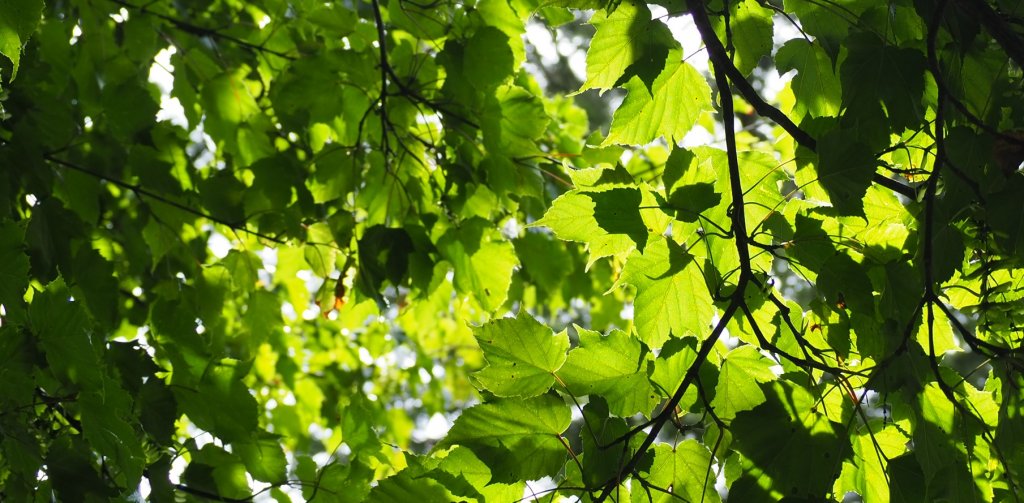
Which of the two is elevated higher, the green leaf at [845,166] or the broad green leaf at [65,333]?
the green leaf at [845,166]

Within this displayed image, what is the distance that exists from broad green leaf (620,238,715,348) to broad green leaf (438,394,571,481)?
0.19 meters

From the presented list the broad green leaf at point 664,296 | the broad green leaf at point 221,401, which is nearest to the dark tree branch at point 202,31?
the broad green leaf at point 221,401

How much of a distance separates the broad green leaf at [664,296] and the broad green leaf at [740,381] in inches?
2.7

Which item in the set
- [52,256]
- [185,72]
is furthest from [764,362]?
[185,72]

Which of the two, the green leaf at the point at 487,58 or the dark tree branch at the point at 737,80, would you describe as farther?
the green leaf at the point at 487,58

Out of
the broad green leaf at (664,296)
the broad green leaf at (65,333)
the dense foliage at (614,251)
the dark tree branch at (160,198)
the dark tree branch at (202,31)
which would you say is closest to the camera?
the dense foliage at (614,251)

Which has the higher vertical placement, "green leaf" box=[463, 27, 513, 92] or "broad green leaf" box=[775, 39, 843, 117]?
"green leaf" box=[463, 27, 513, 92]

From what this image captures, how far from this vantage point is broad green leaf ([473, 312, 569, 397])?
44.5 inches

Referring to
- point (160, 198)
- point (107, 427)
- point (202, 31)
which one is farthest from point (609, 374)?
point (202, 31)

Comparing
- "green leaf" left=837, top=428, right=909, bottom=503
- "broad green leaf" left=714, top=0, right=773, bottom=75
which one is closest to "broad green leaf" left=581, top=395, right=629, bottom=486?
"green leaf" left=837, top=428, right=909, bottom=503

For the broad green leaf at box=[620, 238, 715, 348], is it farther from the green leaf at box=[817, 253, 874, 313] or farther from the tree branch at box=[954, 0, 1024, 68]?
the tree branch at box=[954, 0, 1024, 68]

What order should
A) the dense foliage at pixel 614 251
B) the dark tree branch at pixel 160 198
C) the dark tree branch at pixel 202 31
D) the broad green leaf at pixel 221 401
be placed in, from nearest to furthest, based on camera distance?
1. the dense foliage at pixel 614 251
2. the broad green leaf at pixel 221 401
3. the dark tree branch at pixel 160 198
4. the dark tree branch at pixel 202 31

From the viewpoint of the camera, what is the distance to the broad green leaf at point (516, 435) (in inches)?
42.0

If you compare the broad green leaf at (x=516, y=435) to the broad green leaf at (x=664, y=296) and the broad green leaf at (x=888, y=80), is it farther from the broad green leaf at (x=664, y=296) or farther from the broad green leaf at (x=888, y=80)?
the broad green leaf at (x=888, y=80)
